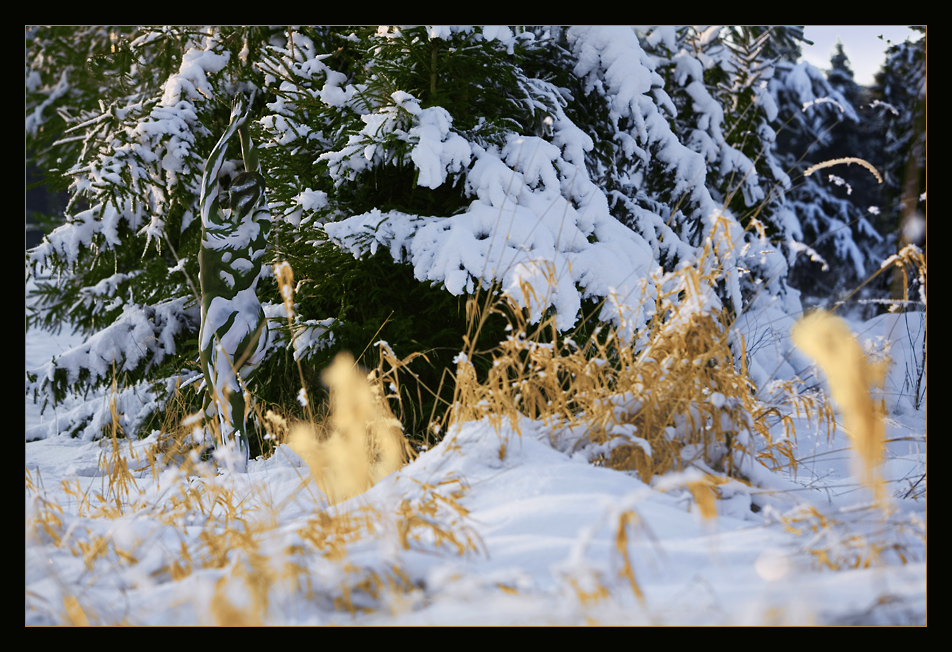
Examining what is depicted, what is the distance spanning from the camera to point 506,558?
1268 millimetres

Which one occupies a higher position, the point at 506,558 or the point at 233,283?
the point at 233,283

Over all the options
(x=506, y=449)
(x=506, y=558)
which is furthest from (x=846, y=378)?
(x=506, y=449)

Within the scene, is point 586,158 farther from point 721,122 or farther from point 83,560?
point 83,560

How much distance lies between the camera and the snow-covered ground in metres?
1.06

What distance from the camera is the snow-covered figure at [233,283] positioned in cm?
275

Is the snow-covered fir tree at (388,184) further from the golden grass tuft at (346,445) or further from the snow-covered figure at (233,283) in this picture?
the golden grass tuft at (346,445)

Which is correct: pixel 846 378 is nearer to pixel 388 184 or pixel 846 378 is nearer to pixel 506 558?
pixel 506 558

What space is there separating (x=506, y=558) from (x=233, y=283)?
6.60 ft

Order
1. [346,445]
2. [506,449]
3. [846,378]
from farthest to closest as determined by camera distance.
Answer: [506,449] < [346,445] < [846,378]

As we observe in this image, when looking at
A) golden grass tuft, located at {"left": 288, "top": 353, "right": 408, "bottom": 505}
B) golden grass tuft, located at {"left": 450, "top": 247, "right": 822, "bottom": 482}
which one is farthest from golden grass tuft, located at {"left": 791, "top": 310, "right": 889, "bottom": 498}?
golden grass tuft, located at {"left": 288, "top": 353, "right": 408, "bottom": 505}

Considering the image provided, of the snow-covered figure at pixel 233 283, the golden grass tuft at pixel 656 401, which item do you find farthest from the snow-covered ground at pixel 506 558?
the snow-covered figure at pixel 233 283

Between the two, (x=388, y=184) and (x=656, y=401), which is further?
(x=388, y=184)
